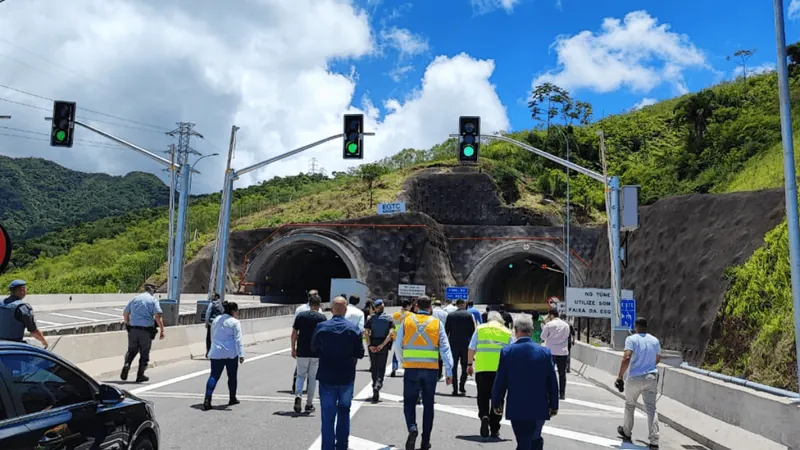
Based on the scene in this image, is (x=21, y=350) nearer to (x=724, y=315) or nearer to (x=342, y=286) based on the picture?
(x=724, y=315)

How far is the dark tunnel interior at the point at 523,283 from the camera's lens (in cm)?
6254

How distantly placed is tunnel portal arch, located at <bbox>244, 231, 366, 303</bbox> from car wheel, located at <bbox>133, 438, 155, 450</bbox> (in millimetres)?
48391

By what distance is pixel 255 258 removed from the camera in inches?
2195

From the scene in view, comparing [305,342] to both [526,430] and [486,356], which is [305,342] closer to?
[486,356]

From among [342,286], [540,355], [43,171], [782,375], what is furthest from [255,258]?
[43,171]

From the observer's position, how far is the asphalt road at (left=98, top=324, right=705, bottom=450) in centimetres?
888

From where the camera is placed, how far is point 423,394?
336 inches

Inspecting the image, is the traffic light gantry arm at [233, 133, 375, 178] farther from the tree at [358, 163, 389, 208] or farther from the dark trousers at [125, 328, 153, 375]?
the tree at [358, 163, 389, 208]

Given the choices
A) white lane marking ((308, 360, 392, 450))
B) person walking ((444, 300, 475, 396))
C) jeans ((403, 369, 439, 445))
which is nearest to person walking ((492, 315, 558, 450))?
jeans ((403, 369, 439, 445))

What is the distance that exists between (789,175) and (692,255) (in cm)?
1830

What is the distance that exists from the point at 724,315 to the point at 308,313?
14.5 meters

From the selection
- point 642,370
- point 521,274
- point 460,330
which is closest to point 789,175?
point 642,370

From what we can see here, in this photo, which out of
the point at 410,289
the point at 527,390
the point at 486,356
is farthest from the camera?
the point at 410,289

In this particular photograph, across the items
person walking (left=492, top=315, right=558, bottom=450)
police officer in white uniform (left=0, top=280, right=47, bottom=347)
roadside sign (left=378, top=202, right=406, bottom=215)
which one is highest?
roadside sign (left=378, top=202, right=406, bottom=215)
